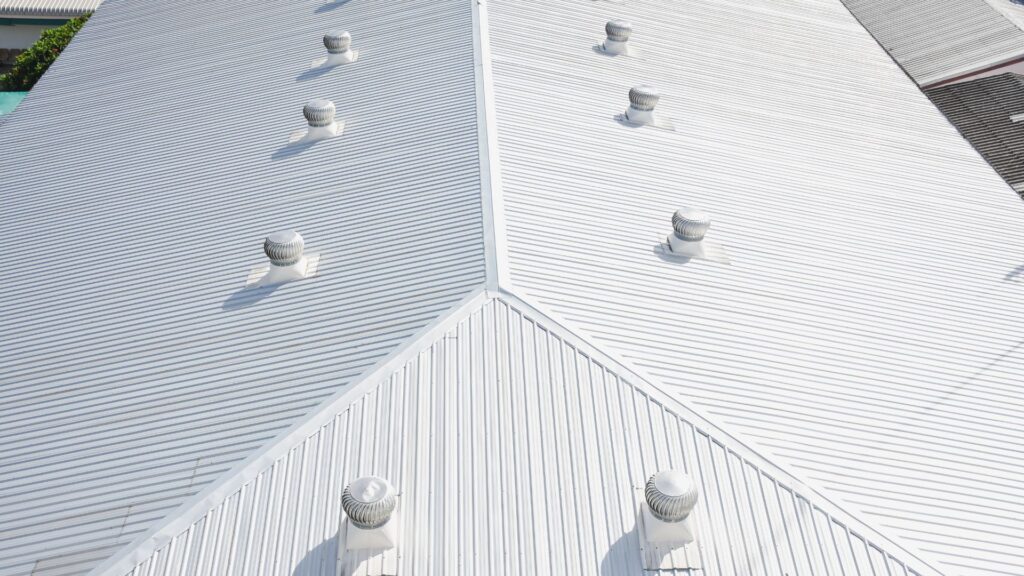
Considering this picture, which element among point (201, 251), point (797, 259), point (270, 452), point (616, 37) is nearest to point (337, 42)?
point (616, 37)

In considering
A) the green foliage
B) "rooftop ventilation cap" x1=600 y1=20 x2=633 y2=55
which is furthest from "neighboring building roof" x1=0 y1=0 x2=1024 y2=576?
the green foliage

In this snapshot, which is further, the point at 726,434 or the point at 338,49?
the point at 338,49

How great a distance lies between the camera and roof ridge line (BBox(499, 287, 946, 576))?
395 inches

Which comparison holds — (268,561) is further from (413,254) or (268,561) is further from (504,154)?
(504,154)

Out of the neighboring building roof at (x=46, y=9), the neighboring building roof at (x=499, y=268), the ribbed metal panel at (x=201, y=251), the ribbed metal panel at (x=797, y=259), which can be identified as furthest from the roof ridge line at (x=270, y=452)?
the neighboring building roof at (x=46, y=9)

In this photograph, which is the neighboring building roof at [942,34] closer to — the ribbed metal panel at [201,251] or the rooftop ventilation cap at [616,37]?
the rooftop ventilation cap at [616,37]

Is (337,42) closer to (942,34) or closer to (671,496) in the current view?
(671,496)

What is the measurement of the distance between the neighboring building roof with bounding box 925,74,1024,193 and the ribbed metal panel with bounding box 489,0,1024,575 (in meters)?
2.76

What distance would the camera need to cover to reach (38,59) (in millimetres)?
34688

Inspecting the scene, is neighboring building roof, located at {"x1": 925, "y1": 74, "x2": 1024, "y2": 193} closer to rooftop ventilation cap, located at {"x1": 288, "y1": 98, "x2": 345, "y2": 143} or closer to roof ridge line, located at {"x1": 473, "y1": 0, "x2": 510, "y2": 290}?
roof ridge line, located at {"x1": 473, "y1": 0, "x2": 510, "y2": 290}

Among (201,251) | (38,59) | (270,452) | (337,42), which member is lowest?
(38,59)

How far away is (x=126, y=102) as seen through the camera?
20.9 m

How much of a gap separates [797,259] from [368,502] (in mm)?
8957

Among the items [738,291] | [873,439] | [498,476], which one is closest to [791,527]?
[873,439]
